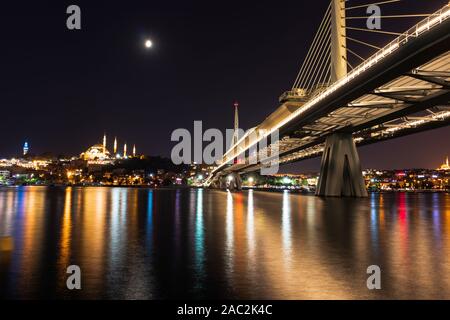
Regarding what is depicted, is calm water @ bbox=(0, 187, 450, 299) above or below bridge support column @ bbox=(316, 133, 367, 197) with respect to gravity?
below

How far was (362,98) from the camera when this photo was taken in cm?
5066

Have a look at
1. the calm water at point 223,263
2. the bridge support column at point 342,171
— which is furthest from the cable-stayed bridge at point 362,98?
the calm water at point 223,263

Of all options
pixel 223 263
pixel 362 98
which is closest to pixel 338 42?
pixel 362 98

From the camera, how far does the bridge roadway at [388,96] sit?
3042cm

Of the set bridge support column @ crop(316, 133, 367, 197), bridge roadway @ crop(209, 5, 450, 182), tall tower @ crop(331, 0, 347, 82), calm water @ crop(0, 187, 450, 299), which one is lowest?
calm water @ crop(0, 187, 450, 299)

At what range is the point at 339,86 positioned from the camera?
45062 millimetres

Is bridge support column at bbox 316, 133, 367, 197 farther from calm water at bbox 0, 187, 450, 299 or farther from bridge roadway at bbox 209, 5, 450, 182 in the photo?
calm water at bbox 0, 187, 450, 299

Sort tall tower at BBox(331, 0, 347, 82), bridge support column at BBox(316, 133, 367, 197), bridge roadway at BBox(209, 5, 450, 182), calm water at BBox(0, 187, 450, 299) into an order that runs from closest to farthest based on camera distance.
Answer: calm water at BBox(0, 187, 450, 299)
bridge roadway at BBox(209, 5, 450, 182)
tall tower at BBox(331, 0, 347, 82)
bridge support column at BBox(316, 133, 367, 197)

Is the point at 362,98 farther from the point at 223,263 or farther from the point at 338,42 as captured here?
the point at 223,263

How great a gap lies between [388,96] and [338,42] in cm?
1301

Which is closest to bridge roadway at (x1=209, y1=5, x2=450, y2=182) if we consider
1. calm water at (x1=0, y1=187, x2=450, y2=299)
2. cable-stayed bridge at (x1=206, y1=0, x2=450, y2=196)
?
cable-stayed bridge at (x1=206, y1=0, x2=450, y2=196)

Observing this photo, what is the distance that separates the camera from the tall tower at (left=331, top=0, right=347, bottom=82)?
51.3 m

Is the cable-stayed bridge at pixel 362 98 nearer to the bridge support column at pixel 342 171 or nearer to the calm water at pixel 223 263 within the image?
the bridge support column at pixel 342 171

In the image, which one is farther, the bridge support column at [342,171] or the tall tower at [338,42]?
the bridge support column at [342,171]
